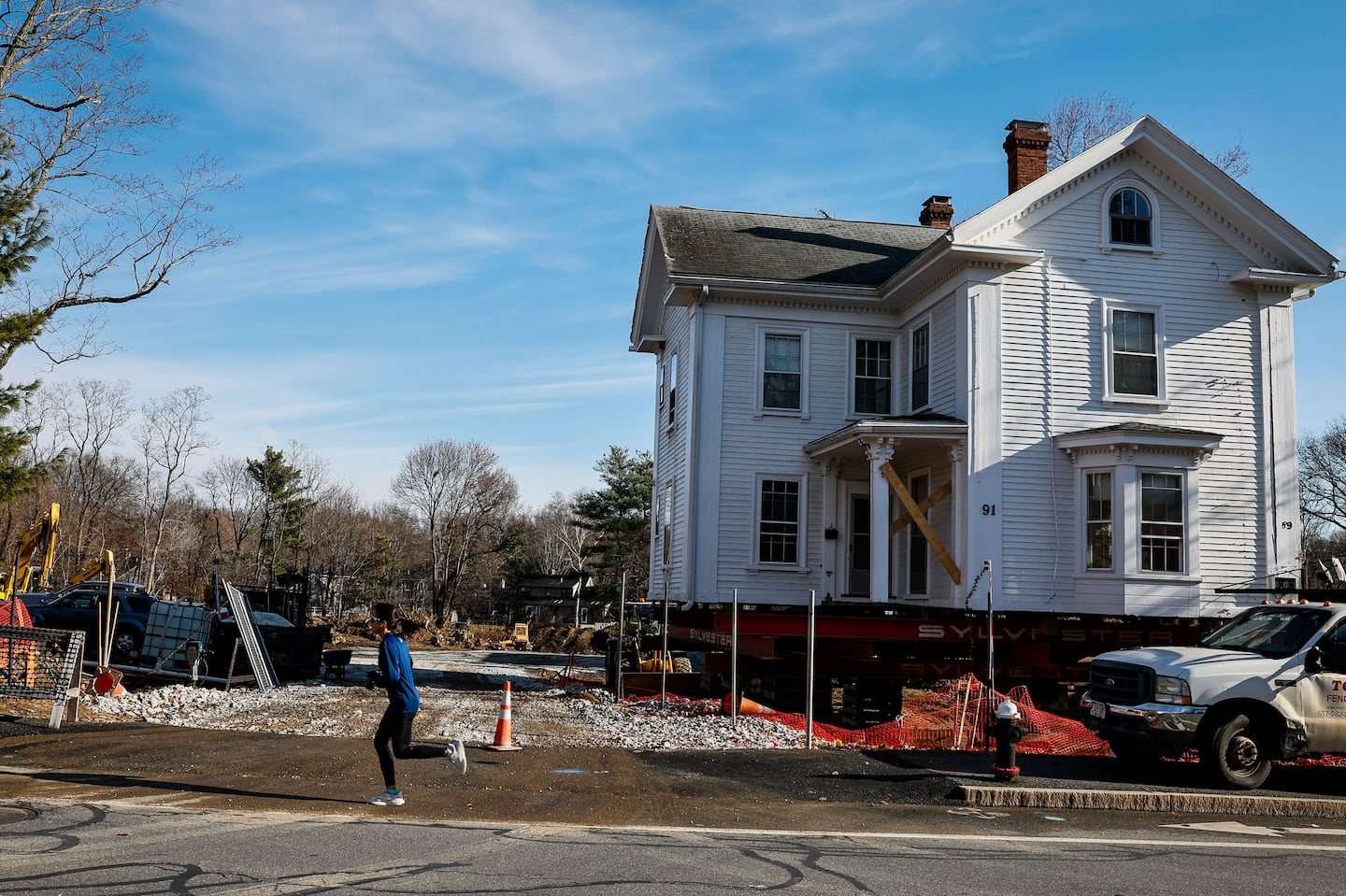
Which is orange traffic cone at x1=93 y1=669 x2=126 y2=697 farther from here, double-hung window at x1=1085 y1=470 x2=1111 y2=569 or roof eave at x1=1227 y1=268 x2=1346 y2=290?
roof eave at x1=1227 y1=268 x2=1346 y2=290

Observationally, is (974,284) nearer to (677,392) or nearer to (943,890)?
(677,392)

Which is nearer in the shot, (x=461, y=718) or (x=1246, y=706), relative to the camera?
(x=1246, y=706)

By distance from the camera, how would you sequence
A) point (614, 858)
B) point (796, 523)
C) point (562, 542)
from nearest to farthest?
point (614, 858) → point (796, 523) → point (562, 542)

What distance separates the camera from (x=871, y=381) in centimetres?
2180

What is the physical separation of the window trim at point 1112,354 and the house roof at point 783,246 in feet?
13.2

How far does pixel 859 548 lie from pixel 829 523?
890mm

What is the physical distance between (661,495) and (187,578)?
5278 cm

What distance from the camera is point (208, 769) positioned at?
10.5m

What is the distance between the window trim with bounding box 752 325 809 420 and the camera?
2125cm

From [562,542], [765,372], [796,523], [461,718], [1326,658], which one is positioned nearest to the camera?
[1326,658]

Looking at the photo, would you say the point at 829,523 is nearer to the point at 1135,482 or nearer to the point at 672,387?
the point at 672,387

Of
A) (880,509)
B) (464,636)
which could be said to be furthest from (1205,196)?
(464,636)

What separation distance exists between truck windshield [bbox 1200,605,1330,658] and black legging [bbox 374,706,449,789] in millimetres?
8808

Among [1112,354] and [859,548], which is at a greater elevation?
[1112,354]
